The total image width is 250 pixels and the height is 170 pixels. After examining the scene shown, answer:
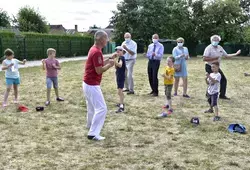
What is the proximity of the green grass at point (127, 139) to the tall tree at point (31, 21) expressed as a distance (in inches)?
1758

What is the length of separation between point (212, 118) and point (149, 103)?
7.30 ft

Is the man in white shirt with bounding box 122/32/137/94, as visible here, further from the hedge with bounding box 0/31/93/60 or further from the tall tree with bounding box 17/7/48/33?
the tall tree with bounding box 17/7/48/33

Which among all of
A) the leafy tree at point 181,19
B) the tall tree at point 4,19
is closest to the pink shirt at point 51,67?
the leafy tree at point 181,19

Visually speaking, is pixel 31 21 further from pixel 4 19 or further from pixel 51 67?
pixel 51 67

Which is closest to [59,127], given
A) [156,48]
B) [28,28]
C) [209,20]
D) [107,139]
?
[107,139]

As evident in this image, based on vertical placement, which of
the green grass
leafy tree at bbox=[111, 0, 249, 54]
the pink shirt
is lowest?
the green grass

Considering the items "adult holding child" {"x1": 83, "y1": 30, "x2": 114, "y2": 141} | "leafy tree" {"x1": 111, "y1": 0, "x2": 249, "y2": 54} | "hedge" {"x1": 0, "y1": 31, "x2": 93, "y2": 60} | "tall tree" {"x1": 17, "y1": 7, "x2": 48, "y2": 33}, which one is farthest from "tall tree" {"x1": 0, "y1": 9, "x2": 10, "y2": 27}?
"adult holding child" {"x1": 83, "y1": 30, "x2": 114, "y2": 141}

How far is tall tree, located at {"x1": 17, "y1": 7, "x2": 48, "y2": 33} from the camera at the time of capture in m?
51.6

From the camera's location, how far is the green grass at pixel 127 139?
4.81 m

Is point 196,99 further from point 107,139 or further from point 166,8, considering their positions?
point 166,8

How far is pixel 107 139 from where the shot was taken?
5988 mm

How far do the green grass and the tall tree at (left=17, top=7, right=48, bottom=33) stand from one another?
4466 cm

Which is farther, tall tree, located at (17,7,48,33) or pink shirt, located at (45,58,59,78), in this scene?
tall tree, located at (17,7,48,33)

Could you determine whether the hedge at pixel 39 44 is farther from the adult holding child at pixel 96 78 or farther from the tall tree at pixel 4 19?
the adult holding child at pixel 96 78
